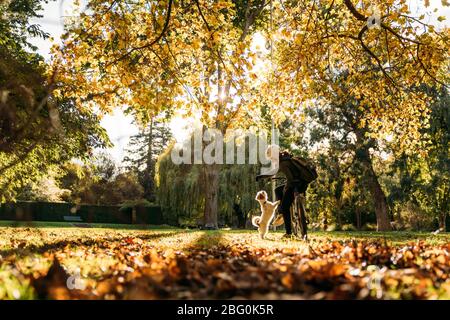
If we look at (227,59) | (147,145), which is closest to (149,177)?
(147,145)

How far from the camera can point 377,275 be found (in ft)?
8.96

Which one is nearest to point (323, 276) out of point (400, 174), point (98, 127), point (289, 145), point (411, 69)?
point (411, 69)

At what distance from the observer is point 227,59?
306 inches

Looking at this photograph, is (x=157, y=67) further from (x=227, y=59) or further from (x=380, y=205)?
(x=380, y=205)

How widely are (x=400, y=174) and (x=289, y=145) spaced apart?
956cm

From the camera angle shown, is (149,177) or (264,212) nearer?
(264,212)

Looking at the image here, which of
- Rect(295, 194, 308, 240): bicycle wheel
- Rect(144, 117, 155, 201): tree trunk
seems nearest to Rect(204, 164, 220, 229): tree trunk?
Rect(295, 194, 308, 240): bicycle wheel

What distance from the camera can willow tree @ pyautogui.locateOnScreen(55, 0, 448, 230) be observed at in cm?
786

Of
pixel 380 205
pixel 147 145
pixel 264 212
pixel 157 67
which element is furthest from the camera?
pixel 147 145

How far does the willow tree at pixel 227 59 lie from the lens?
25.8 ft

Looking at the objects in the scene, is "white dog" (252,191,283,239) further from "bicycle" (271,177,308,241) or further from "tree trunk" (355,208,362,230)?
"tree trunk" (355,208,362,230)

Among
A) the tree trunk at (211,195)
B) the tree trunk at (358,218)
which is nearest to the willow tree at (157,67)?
the tree trunk at (211,195)

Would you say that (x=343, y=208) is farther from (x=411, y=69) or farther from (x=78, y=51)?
(x=78, y=51)
